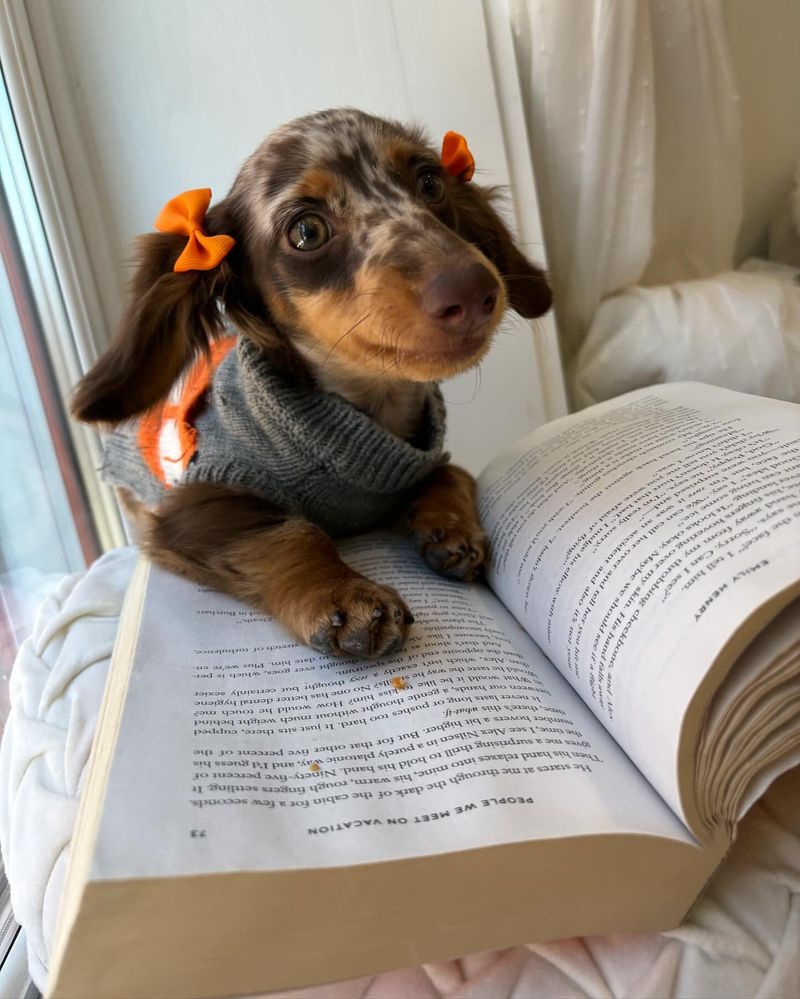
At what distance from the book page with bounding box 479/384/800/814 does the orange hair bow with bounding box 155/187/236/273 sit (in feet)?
1.62

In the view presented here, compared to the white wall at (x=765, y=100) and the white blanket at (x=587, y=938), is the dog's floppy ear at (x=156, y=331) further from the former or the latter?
the white wall at (x=765, y=100)

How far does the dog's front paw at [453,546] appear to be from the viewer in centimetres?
94

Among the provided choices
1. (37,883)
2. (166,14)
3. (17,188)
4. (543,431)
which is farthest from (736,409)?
(17,188)

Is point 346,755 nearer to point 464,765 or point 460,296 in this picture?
point 464,765

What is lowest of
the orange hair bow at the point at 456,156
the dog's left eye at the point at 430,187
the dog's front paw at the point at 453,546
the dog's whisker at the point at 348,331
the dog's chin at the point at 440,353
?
the dog's front paw at the point at 453,546

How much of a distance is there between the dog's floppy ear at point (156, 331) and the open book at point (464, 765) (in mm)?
302

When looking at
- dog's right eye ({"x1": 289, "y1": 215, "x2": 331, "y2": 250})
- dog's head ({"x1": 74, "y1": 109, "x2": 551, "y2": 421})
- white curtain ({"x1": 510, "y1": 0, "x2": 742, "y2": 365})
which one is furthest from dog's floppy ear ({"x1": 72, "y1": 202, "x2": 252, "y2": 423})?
white curtain ({"x1": 510, "y1": 0, "x2": 742, "y2": 365})

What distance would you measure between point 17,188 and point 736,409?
130 centimetres

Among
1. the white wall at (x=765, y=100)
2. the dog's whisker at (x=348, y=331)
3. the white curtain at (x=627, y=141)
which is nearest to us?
the dog's whisker at (x=348, y=331)

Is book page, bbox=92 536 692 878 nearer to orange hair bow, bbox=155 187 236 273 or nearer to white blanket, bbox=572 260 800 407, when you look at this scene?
orange hair bow, bbox=155 187 236 273

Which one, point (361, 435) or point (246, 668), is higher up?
point (361, 435)

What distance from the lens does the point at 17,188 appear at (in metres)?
1.33

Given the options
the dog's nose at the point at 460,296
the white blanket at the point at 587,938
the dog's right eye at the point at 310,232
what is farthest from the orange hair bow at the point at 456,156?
the white blanket at the point at 587,938

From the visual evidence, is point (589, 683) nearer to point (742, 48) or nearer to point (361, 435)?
point (361, 435)
